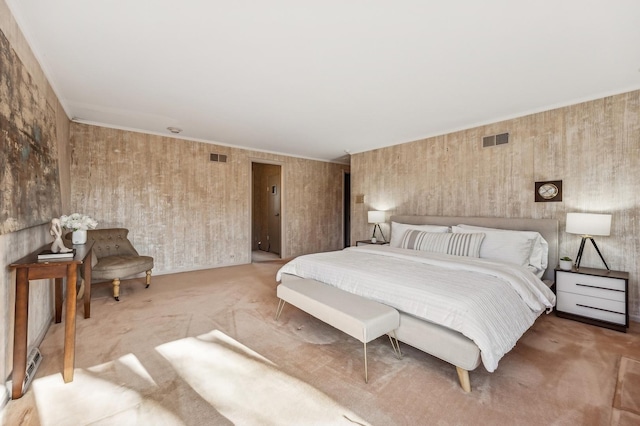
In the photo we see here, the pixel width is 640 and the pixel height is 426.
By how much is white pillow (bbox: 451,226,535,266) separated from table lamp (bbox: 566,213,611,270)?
384 millimetres

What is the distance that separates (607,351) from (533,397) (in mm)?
1204

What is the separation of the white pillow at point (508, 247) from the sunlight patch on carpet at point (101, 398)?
3.33m

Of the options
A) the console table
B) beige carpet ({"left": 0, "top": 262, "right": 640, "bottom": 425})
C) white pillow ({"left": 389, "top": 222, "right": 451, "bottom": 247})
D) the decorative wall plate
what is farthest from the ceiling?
beige carpet ({"left": 0, "top": 262, "right": 640, "bottom": 425})

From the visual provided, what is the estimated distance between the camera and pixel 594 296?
112 inches

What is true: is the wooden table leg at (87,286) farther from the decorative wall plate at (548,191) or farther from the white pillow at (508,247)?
the decorative wall plate at (548,191)

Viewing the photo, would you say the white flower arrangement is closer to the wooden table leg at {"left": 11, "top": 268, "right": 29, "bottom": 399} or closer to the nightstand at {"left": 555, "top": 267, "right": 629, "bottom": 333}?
the wooden table leg at {"left": 11, "top": 268, "right": 29, "bottom": 399}

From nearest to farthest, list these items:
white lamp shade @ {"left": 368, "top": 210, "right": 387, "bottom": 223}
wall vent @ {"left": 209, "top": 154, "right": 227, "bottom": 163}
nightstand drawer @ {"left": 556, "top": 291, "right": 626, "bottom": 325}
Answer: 1. nightstand drawer @ {"left": 556, "top": 291, "right": 626, "bottom": 325}
2. white lamp shade @ {"left": 368, "top": 210, "right": 387, "bottom": 223}
3. wall vent @ {"left": 209, "top": 154, "right": 227, "bottom": 163}

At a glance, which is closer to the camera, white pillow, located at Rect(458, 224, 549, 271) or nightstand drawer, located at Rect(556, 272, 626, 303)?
nightstand drawer, located at Rect(556, 272, 626, 303)

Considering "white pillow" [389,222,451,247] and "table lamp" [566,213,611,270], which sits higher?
"table lamp" [566,213,611,270]

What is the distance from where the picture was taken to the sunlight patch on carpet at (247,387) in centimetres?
155

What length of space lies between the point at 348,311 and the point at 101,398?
65.0 inches

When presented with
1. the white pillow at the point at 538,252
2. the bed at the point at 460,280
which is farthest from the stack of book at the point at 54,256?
the white pillow at the point at 538,252

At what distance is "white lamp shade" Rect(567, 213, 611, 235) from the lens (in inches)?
110

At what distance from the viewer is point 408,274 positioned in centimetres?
249
